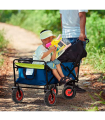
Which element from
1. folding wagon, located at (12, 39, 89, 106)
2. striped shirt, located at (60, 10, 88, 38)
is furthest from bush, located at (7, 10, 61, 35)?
folding wagon, located at (12, 39, 89, 106)

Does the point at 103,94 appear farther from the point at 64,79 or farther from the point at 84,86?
the point at 64,79

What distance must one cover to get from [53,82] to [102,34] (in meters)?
4.20

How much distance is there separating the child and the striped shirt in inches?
21.9

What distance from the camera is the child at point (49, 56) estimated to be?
3.72 metres

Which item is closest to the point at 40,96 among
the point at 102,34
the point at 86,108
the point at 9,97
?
the point at 9,97

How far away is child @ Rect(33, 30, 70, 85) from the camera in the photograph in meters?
3.72

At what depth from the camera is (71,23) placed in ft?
14.3

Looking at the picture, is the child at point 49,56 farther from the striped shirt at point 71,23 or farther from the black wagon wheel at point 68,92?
the striped shirt at point 71,23

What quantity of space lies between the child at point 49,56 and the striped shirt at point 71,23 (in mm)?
556

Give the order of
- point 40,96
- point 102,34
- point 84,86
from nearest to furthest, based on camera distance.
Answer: point 40,96 < point 84,86 < point 102,34

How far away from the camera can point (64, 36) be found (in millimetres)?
4414

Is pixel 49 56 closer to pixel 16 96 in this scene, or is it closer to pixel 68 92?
pixel 68 92

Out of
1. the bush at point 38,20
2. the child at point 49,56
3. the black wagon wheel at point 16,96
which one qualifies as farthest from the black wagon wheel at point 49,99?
the bush at point 38,20

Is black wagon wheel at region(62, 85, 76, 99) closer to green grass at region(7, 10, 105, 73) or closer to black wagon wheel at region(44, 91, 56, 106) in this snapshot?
black wagon wheel at region(44, 91, 56, 106)
